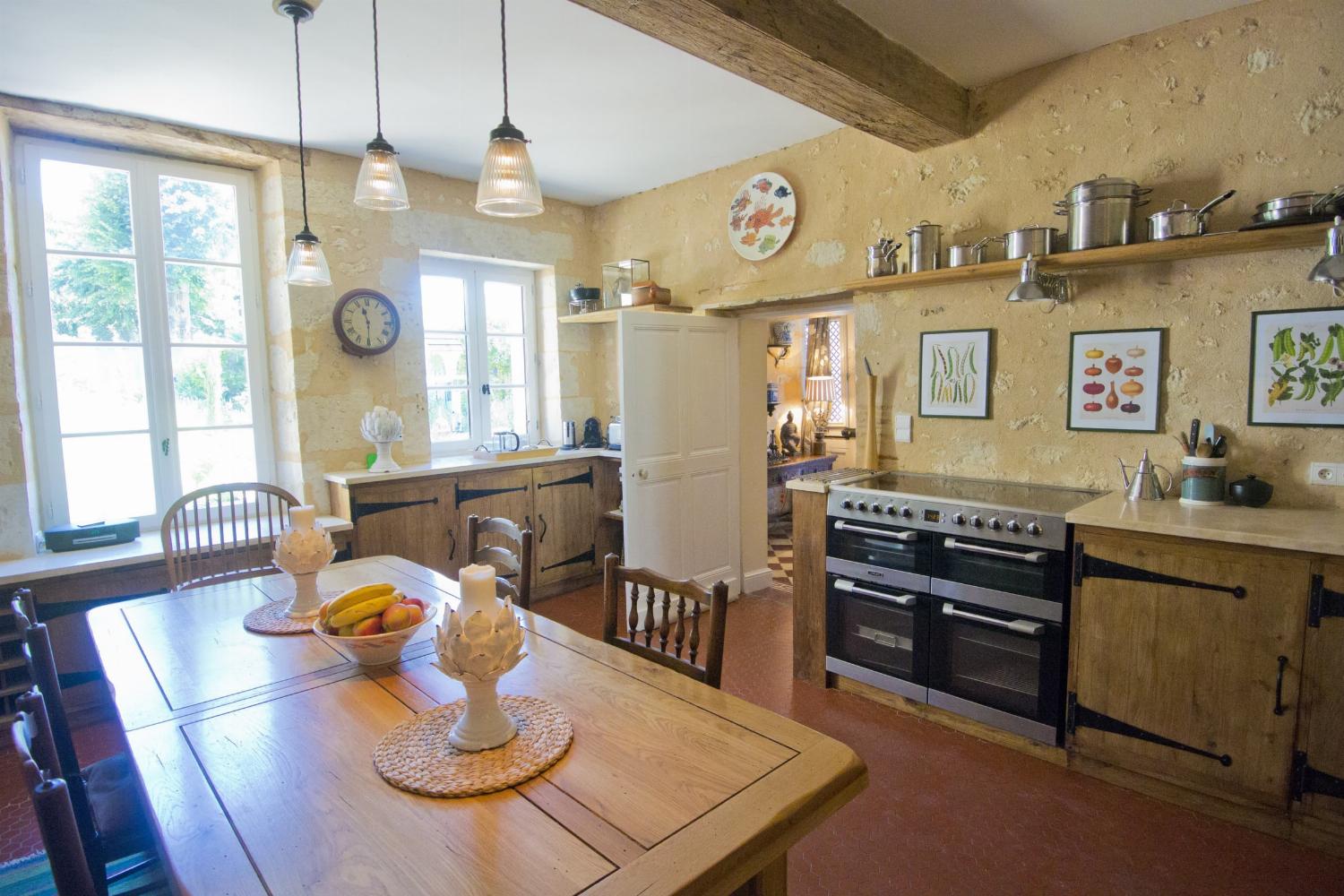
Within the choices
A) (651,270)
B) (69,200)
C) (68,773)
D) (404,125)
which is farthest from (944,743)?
(69,200)

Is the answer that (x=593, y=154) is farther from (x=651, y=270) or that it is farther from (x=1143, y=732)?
(x=1143, y=732)

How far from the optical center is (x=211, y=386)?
3.60m

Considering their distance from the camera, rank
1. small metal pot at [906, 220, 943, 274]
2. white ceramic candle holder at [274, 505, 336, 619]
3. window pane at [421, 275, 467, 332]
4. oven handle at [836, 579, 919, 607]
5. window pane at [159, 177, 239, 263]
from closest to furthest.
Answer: white ceramic candle holder at [274, 505, 336, 619]
oven handle at [836, 579, 919, 607]
small metal pot at [906, 220, 943, 274]
window pane at [159, 177, 239, 263]
window pane at [421, 275, 467, 332]

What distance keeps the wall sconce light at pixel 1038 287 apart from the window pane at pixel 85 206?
4.14 metres

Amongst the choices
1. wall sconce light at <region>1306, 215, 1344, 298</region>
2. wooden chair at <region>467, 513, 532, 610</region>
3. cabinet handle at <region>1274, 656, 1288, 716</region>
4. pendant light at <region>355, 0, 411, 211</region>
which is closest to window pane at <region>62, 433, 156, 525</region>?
wooden chair at <region>467, 513, 532, 610</region>

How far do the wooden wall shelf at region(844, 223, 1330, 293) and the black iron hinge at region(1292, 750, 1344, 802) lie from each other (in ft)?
5.22

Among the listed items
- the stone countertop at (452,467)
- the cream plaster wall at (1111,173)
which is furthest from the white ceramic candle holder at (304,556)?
the cream plaster wall at (1111,173)

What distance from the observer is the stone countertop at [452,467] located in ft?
11.7

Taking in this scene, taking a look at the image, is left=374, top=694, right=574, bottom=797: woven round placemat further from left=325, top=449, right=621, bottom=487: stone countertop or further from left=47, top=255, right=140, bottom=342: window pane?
left=47, top=255, right=140, bottom=342: window pane

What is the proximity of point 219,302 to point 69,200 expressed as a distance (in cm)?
72

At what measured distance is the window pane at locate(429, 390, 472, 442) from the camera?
14.3 ft

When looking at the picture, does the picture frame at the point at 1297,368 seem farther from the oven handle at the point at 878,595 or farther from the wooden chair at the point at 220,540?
the wooden chair at the point at 220,540

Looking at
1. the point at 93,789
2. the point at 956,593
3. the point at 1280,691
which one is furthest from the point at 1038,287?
the point at 93,789

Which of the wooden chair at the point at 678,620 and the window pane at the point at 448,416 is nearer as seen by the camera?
the wooden chair at the point at 678,620
